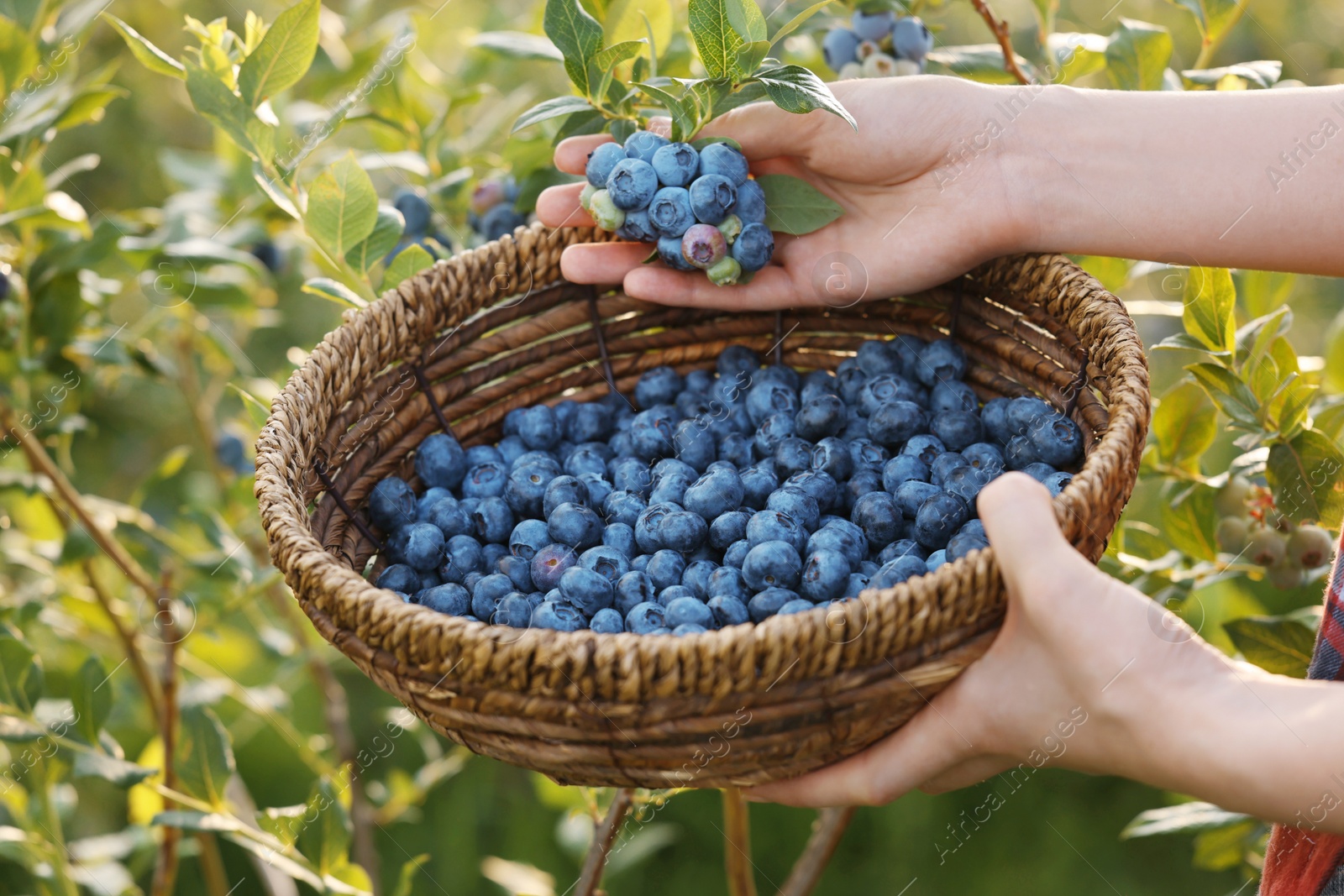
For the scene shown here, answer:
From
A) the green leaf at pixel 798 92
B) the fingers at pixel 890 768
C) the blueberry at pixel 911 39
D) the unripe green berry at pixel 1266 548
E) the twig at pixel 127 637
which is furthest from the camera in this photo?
the twig at pixel 127 637

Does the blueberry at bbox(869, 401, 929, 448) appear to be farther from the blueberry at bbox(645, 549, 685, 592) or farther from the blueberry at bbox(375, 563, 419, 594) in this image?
the blueberry at bbox(375, 563, 419, 594)

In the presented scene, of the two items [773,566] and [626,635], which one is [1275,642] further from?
[626,635]

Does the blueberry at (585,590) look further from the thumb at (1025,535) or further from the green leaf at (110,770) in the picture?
the green leaf at (110,770)

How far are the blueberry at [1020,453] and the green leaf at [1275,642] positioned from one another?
34cm

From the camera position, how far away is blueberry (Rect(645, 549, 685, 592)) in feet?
3.18

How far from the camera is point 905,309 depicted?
47.0 inches

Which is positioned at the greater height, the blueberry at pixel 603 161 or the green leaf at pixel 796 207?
the blueberry at pixel 603 161

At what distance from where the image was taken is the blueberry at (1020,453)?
3.22ft

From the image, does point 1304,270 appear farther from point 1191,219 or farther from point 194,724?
point 194,724

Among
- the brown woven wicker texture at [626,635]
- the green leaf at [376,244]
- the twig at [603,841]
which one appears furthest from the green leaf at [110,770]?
the green leaf at [376,244]

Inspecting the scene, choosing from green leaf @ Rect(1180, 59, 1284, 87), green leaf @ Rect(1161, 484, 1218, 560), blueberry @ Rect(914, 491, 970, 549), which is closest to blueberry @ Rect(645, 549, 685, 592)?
blueberry @ Rect(914, 491, 970, 549)

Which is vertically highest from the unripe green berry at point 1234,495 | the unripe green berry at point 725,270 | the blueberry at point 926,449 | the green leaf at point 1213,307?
the unripe green berry at point 725,270

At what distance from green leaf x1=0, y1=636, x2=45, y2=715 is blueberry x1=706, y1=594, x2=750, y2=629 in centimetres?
77

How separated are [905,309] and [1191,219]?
306 mm
